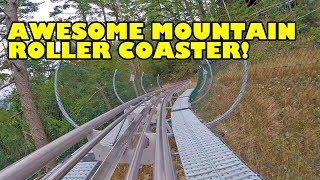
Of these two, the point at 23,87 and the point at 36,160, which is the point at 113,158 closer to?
the point at 36,160

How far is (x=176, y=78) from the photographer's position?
23.0 m

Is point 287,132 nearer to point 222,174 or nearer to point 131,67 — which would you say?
point 222,174

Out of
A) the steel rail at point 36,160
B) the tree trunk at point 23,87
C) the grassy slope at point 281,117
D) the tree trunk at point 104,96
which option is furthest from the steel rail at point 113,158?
the tree trunk at point 104,96

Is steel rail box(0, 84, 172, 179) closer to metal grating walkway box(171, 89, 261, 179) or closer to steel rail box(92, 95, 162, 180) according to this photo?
steel rail box(92, 95, 162, 180)

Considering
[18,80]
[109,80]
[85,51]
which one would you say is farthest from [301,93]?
[109,80]

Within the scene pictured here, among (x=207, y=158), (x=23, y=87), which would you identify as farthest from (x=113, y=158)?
(x=23, y=87)

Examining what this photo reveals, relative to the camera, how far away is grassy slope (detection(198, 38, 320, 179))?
3.20 m

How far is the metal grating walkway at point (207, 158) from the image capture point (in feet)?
5.78

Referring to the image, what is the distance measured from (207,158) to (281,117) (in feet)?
7.74

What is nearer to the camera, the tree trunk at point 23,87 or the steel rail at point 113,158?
the steel rail at point 113,158

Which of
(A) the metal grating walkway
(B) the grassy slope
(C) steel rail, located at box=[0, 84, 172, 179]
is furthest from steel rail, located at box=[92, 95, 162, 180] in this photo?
(B) the grassy slope

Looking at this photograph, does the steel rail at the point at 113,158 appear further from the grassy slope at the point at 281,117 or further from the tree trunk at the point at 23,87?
the tree trunk at the point at 23,87

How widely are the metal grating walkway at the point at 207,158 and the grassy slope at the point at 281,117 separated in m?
0.88

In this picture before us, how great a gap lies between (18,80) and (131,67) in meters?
8.26
